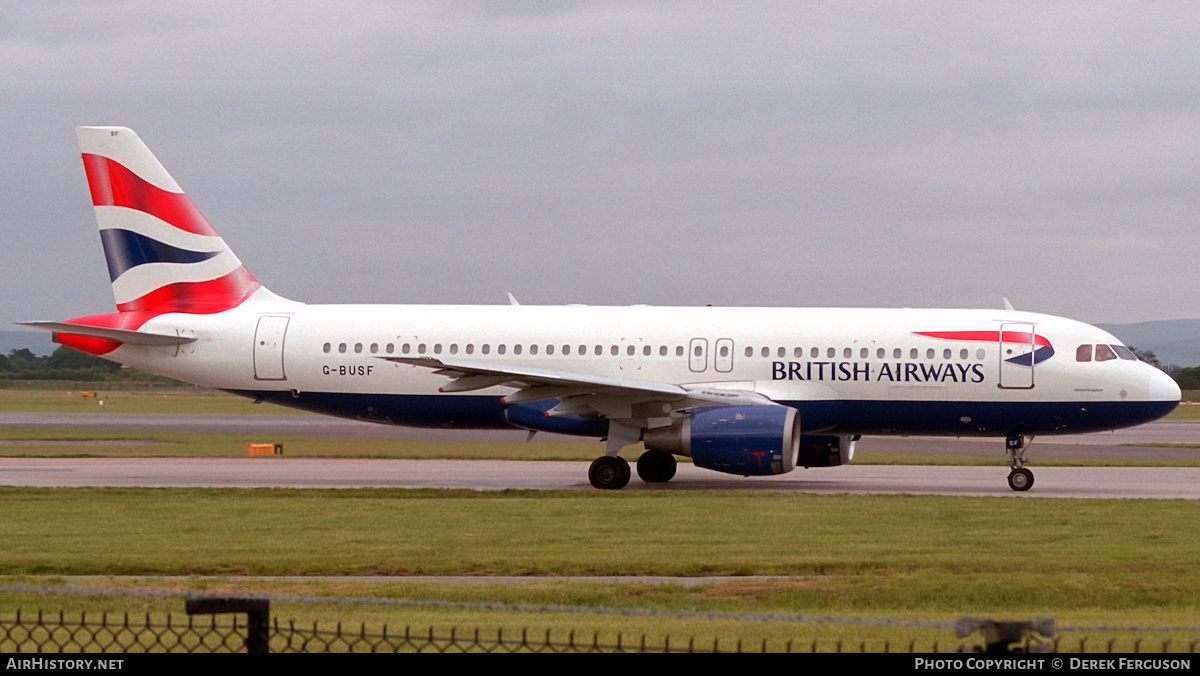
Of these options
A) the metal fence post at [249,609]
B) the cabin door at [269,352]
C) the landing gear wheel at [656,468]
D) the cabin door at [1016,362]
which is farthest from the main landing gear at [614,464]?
the metal fence post at [249,609]

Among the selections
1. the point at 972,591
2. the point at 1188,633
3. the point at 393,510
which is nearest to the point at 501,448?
the point at 393,510

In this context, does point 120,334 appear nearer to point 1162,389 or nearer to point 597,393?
point 597,393

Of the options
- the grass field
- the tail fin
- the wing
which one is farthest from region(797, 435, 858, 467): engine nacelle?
the tail fin

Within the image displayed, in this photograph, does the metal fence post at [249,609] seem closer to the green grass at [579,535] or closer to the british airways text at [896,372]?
the green grass at [579,535]

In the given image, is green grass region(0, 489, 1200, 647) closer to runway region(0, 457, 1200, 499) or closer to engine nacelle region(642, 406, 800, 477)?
engine nacelle region(642, 406, 800, 477)

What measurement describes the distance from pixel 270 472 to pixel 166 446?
33.6ft

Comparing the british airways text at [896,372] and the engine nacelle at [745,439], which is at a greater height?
the british airways text at [896,372]

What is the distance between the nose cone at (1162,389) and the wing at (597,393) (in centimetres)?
725

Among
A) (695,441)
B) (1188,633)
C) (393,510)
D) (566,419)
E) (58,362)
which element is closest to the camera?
(1188,633)

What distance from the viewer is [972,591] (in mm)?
13102

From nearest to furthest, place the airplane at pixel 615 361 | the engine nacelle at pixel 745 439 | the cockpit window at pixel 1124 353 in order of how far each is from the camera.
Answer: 1. the engine nacelle at pixel 745 439
2. the airplane at pixel 615 361
3. the cockpit window at pixel 1124 353

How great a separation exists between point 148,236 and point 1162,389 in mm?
20767

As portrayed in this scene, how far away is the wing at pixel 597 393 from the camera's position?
24844mm
